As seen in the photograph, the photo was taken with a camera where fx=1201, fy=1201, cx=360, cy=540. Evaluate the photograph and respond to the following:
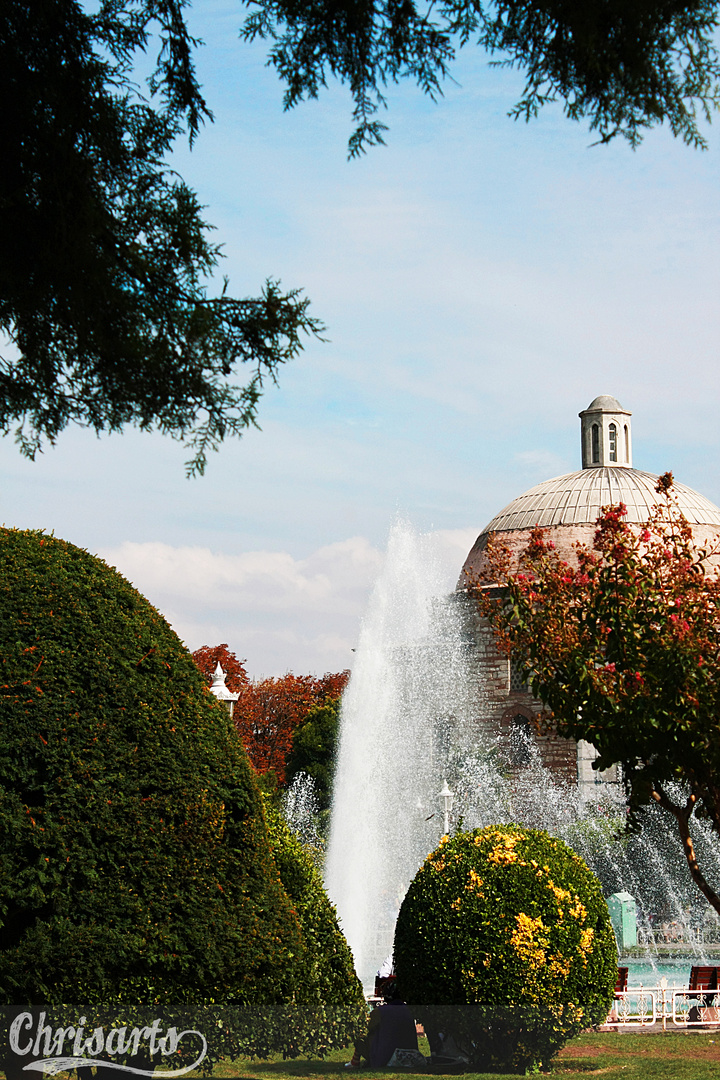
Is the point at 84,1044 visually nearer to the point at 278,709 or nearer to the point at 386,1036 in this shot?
the point at 386,1036

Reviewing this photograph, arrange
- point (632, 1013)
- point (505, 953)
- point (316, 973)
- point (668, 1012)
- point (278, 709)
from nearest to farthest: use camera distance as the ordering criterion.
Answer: point (316, 973) < point (505, 953) < point (632, 1013) < point (668, 1012) < point (278, 709)

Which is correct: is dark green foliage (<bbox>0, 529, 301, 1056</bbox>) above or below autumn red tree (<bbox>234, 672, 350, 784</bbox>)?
below

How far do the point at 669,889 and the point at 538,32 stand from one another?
2495 cm

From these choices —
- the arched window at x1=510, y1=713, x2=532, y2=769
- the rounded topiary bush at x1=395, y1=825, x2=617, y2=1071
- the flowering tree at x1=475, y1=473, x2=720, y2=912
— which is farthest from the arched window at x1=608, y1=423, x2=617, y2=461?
the rounded topiary bush at x1=395, y1=825, x2=617, y2=1071

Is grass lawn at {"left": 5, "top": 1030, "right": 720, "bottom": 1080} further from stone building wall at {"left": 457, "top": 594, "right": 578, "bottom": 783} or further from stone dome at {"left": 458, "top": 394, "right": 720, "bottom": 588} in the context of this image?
stone dome at {"left": 458, "top": 394, "right": 720, "bottom": 588}

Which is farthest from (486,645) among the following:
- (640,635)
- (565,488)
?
(640,635)

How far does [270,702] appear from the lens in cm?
4888

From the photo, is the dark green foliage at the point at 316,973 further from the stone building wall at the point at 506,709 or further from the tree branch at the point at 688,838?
the stone building wall at the point at 506,709

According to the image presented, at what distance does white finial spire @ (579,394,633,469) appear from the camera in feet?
160

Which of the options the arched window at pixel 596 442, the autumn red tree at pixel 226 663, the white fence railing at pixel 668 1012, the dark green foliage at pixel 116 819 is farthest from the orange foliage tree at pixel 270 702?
the dark green foliage at pixel 116 819

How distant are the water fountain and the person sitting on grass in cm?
765

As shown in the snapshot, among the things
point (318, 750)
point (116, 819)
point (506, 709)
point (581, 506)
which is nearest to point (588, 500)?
point (581, 506)

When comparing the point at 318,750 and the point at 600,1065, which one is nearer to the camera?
the point at 600,1065

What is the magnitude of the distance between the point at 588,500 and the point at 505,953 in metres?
37.9
